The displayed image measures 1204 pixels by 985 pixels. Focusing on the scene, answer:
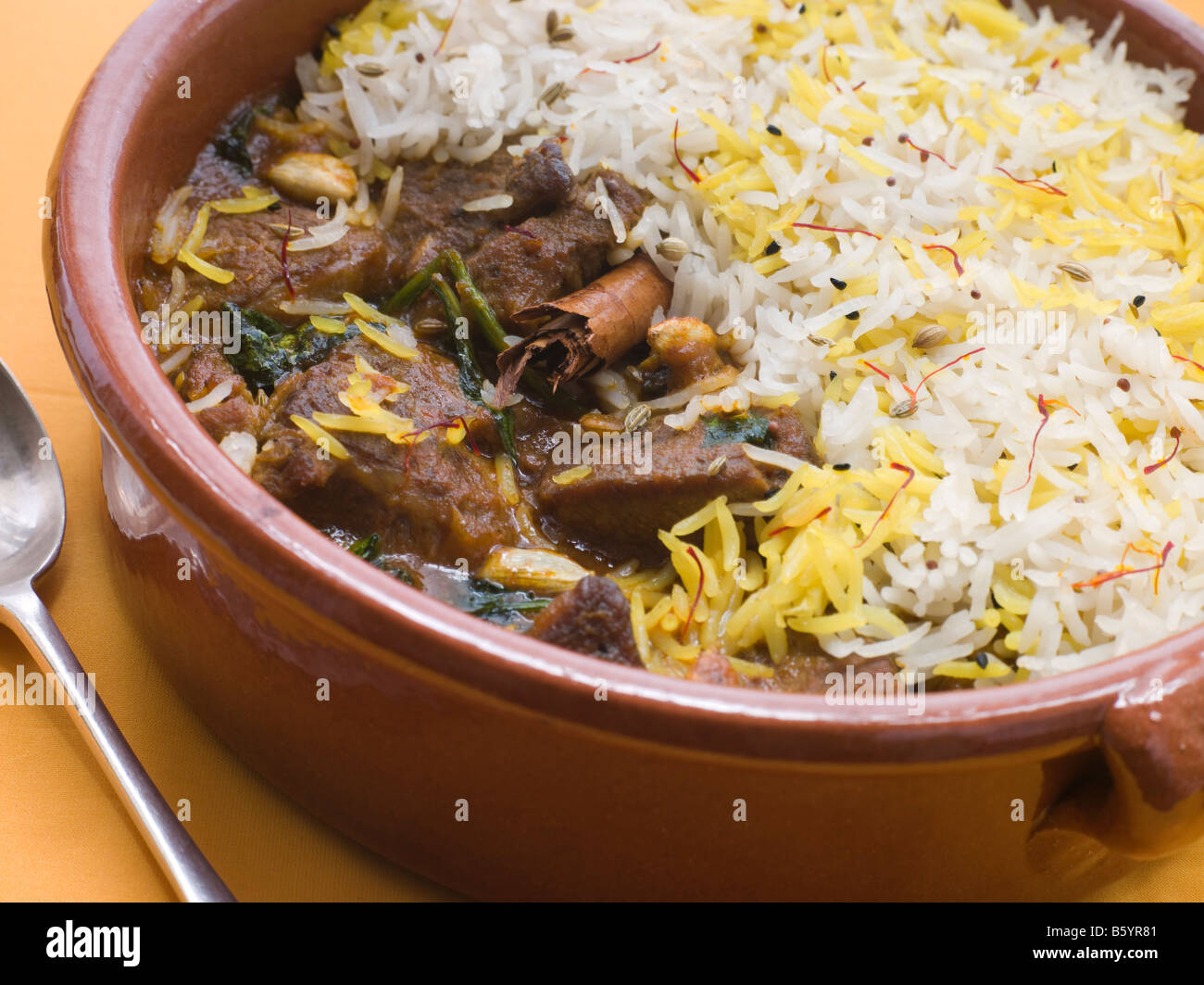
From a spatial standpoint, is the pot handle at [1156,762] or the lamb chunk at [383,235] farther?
the lamb chunk at [383,235]

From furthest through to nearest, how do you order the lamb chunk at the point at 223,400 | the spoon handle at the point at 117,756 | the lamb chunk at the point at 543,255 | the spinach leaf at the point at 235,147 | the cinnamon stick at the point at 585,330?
the spinach leaf at the point at 235,147 → the lamb chunk at the point at 543,255 → the cinnamon stick at the point at 585,330 → the lamb chunk at the point at 223,400 → the spoon handle at the point at 117,756

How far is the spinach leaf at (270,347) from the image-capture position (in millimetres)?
2848

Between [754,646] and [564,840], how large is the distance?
646 millimetres

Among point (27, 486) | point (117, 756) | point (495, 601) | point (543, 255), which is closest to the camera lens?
point (117, 756)

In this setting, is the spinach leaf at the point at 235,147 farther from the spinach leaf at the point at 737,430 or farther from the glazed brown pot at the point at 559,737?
the spinach leaf at the point at 737,430

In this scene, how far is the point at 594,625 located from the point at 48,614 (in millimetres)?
1317

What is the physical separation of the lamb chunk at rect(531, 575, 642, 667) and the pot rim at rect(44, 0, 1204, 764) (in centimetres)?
31

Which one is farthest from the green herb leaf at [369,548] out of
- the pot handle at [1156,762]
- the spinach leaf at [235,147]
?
the pot handle at [1156,762]

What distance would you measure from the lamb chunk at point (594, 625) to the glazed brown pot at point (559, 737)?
313 mm

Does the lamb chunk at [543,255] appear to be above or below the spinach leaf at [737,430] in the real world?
above

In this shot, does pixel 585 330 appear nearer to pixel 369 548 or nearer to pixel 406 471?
pixel 406 471

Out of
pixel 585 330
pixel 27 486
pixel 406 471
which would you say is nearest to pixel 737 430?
pixel 585 330

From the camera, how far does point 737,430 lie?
281 cm
